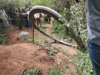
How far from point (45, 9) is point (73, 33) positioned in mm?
1468

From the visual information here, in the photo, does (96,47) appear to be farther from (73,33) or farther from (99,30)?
(73,33)

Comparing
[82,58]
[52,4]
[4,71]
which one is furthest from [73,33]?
[52,4]

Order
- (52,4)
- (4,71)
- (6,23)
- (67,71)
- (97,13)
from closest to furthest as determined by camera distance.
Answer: (97,13), (4,71), (67,71), (52,4), (6,23)

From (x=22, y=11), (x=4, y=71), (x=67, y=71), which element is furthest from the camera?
(x=22, y=11)

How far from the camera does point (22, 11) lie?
8492 millimetres

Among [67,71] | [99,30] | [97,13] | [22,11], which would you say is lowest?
[67,71]

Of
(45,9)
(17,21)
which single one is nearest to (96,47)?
(45,9)

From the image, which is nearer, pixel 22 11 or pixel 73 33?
pixel 73 33

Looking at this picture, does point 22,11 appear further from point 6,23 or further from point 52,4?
point 52,4

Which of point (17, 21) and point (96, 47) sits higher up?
point (17, 21)

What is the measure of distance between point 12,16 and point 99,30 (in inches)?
373

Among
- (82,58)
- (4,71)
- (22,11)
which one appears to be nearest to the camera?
(4,71)

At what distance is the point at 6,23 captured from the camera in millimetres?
7957

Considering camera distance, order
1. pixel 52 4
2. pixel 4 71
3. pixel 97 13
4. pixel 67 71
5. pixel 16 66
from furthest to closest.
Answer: pixel 52 4, pixel 67 71, pixel 16 66, pixel 4 71, pixel 97 13
